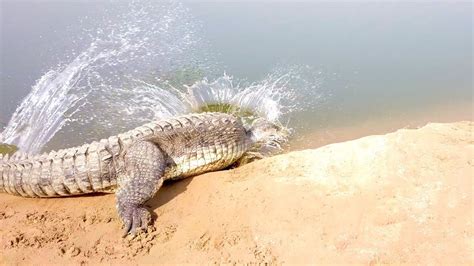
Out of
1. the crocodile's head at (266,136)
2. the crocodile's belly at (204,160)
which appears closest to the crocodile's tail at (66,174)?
the crocodile's belly at (204,160)

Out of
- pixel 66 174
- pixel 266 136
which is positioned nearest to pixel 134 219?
pixel 66 174

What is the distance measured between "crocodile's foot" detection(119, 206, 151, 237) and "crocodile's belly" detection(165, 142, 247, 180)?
2.33 ft

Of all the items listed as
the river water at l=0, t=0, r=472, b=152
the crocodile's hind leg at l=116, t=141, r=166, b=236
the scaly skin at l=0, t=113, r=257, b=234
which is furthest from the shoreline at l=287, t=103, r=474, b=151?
the crocodile's hind leg at l=116, t=141, r=166, b=236

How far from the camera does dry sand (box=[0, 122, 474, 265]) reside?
11.9 feet

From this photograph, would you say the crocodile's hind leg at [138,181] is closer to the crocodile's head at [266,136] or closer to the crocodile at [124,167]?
the crocodile at [124,167]

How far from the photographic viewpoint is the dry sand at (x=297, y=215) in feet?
11.9

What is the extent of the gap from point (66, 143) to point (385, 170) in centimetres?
477

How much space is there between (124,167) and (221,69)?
4389 mm

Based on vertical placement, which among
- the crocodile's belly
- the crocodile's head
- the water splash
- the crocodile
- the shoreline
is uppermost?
the water splash

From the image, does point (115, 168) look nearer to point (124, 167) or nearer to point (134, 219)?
point (124, 167)

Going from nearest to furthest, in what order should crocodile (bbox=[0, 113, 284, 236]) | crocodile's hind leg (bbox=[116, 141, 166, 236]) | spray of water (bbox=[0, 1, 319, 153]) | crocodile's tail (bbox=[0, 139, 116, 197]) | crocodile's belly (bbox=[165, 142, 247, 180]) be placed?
crocodile's hind leg (bbox=[116, 141, 166, 236]) < crocodile (bbox=[0, 113, 284, 236]) < crocodile's tail (bbox=[0, 139, 116, 197]) < crocodile's belly (bbox=[165, 142, 247, 180]) < spray of water (bbox=[0, 1, 319, 153])

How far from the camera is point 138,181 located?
15.0 feet

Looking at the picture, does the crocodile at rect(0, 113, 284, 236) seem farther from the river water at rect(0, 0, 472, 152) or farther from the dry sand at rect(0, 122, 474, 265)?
the river water at rect(0, 0, 472, 152)

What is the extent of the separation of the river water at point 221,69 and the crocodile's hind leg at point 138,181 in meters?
2.21
